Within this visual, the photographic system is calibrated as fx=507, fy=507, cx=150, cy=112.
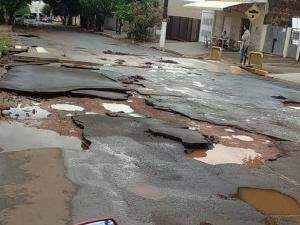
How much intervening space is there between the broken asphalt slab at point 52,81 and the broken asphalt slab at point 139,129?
2.40m

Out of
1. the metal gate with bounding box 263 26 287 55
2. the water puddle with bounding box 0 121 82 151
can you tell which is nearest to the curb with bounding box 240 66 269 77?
the metal gate with bounding box 263 26 287 55

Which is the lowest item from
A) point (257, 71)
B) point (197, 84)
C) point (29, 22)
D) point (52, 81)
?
point (29, 22)

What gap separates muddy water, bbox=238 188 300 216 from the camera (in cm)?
639

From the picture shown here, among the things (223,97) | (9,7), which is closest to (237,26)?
(9,7)

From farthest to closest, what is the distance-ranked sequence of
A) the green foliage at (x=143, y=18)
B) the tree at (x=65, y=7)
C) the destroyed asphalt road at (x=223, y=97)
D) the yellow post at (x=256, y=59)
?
the tree at (x=65, y=7) < the green foliage at (x=143, y=18) < the yellow post at (x=256, y=59) < the destroyed asphalt road at (x=223, y=97)

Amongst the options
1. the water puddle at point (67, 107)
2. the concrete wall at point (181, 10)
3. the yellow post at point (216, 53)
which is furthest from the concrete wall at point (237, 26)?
the water puddle at point (67, 107)

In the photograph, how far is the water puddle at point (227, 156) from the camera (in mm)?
8287

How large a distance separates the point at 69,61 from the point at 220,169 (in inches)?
480

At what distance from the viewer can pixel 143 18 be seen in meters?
36.5

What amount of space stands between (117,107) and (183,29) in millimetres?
33084

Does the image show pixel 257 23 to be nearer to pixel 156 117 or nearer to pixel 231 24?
pixel 231 24

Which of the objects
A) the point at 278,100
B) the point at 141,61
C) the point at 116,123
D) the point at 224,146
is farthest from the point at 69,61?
the point at 224,146

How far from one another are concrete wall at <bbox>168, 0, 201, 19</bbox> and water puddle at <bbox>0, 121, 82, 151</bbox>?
115 ft

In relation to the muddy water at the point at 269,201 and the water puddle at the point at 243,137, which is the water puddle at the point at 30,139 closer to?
the muddy water at the point at 269,201
